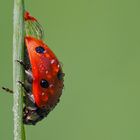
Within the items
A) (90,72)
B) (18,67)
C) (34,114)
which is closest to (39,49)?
(34,114)

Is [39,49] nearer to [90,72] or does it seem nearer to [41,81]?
[41,81]

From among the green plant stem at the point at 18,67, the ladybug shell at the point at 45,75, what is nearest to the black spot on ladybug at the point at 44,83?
the ladybug shell at the point at 45,75

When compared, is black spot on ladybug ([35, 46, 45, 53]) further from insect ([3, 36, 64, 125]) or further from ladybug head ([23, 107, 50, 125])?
ladybug head ([23, 107, 50, 125])

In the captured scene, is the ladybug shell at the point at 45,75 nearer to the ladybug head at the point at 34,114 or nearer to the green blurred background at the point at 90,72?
the ladybug head at the point at 34,114

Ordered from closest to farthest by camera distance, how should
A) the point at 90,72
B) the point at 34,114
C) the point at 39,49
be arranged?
the point at 39,49, the point at 34,114, the point at 90,72

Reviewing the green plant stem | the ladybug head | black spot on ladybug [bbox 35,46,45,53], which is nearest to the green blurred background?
the ladybug head

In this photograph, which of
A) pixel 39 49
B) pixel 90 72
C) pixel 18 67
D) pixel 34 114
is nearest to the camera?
pixel 18 67
